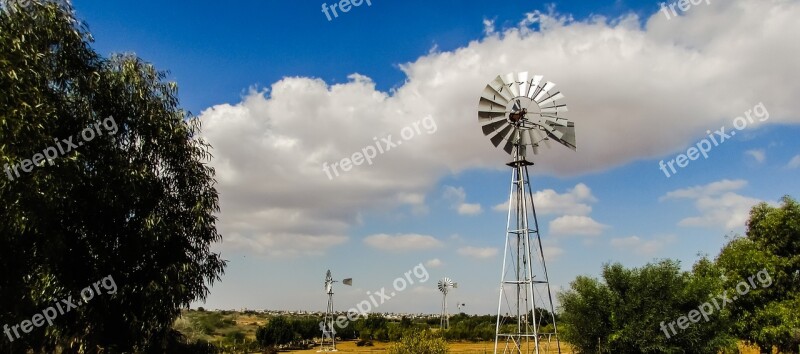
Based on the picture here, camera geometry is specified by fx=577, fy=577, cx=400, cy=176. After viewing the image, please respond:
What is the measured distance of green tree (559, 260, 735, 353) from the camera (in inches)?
1096

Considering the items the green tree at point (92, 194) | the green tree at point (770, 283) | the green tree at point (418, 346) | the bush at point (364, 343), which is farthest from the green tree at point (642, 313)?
the bush at point (364, 343)

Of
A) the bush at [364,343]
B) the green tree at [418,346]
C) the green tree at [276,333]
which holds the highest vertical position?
the green tree at [276,333]

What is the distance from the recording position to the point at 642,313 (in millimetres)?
28359

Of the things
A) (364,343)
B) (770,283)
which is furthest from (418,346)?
(364,343)

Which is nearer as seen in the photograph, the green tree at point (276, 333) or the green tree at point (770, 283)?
the green tree at point (770, 283)

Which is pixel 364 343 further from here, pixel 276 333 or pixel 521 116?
pixel 521 116

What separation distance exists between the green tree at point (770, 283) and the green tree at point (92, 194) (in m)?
29.7

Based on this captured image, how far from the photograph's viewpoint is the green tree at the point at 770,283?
32.2 m

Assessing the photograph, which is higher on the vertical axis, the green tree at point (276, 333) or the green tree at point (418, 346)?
the green tree at point (276, 333)

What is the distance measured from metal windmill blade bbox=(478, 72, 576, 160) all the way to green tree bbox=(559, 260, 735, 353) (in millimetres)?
7875

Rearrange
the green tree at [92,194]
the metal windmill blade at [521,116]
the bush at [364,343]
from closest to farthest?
the green tree at [92,194]
the metal windmill blade at [521,116]
the bush at [364,343]

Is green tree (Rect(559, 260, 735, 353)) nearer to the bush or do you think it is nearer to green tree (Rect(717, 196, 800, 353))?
green tree (Rect(717, 196, 800, 353))

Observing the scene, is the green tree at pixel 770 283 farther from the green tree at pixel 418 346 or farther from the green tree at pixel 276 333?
Result: the green tree at pixel 276 333

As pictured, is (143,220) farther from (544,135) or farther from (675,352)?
(675,352)
